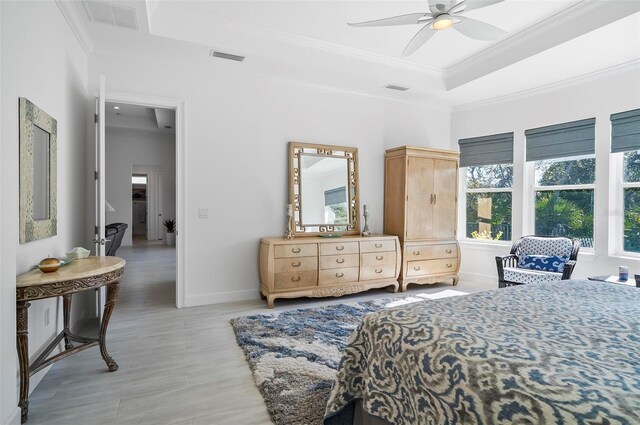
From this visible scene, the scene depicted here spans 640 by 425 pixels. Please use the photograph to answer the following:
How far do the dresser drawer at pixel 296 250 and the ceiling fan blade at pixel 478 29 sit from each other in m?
2.58

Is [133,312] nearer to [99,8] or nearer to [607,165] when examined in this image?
[99,8]

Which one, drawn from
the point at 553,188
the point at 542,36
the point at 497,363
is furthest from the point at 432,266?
the point at 497,363

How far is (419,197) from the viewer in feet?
15.5

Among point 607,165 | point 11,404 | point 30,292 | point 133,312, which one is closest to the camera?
point 11,404

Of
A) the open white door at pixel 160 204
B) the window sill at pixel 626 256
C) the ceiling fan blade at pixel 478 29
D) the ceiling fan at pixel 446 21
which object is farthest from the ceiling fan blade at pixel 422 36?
the open white door at pixel 160 204

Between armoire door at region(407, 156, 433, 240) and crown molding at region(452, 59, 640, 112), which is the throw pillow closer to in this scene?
armoire door at region(407, 156, 433, 240)

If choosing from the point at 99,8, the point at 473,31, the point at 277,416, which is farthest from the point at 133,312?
the point at 473,31

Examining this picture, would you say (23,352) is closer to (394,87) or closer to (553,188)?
(394,87)

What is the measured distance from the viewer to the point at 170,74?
148 inches

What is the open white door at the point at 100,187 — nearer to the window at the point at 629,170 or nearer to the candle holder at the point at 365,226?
the candle holder at the point at 365,226

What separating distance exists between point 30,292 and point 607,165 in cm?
544

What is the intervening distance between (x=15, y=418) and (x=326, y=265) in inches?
114

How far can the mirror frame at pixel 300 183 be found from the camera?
14.1ft

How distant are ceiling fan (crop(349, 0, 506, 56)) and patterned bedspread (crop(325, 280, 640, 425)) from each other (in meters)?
1.96
